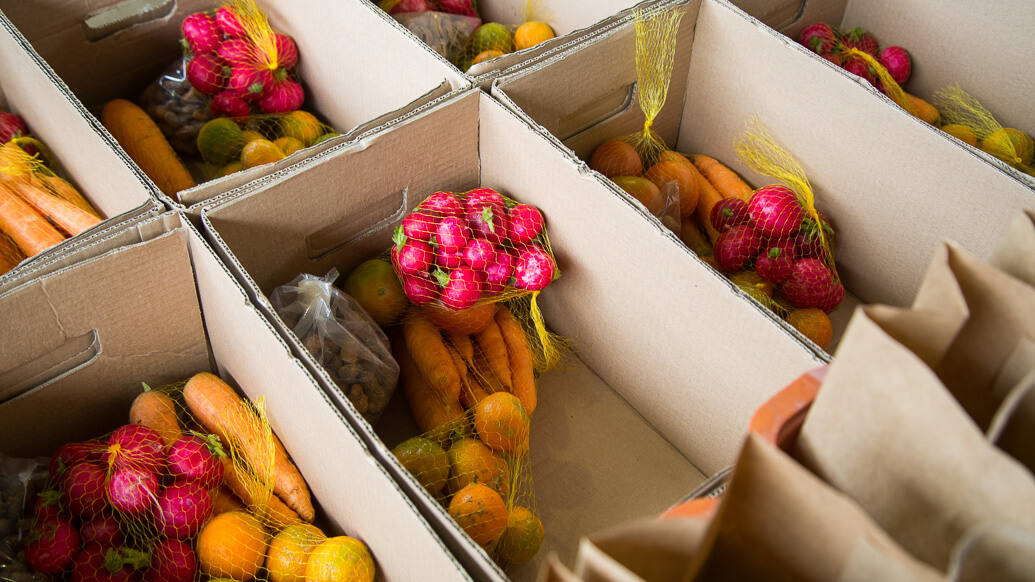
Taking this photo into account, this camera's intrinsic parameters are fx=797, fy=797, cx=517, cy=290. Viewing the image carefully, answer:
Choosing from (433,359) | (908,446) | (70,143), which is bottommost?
(433,359)

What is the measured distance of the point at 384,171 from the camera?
1477 millimetres

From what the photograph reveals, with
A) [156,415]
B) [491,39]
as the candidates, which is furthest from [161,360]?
[491,39]

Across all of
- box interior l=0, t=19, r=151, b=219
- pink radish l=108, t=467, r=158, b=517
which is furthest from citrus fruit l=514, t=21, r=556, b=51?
pink radish l=108, t=467, r=158, b=517

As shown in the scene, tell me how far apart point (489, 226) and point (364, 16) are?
24.1 inches

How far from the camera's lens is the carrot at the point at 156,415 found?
134 centimetres

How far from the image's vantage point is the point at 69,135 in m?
1.57

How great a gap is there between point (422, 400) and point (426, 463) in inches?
7.3

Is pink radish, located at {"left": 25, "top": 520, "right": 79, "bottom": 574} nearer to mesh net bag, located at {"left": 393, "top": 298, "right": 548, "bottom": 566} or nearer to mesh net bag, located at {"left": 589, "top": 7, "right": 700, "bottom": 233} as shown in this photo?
mesh net bag, located at {"left": 393, "top": 298, "right": 548, "bottom": 566}

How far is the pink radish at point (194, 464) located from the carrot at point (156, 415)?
37 mm

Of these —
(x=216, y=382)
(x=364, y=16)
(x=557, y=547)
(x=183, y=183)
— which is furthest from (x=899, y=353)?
(x=183, y=183)

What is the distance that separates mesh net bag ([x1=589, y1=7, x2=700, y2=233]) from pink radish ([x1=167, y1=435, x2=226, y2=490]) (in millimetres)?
951

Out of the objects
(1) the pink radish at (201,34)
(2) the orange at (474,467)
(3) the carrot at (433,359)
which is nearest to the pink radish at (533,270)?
(3) the carrot at (433,359)

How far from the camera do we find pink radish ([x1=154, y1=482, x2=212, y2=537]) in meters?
1.22

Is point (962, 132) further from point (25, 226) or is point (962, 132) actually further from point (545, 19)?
point (25, 226)
